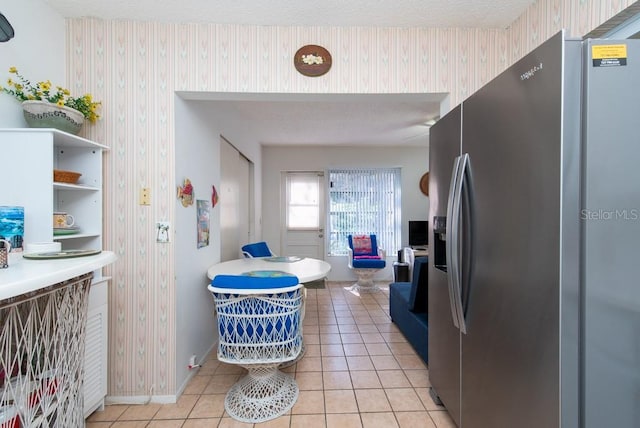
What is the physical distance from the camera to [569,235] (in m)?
0.82

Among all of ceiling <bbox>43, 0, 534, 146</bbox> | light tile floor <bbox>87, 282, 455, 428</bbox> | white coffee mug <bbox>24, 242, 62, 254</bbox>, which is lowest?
light tile floor <bbox>87, 282, 455, 428</bbox>

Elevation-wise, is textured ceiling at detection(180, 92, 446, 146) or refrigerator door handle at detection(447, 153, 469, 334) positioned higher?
textured ceiling at detection(180, 92, 446, 146)

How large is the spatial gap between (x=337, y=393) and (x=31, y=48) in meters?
2.83

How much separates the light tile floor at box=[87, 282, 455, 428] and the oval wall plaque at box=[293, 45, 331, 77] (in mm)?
2185

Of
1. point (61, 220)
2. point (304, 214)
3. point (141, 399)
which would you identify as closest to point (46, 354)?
point (61, 220)

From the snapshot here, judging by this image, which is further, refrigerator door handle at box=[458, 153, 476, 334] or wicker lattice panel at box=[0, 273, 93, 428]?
refrigerator door handle at box=[458, 153, 476, 334]

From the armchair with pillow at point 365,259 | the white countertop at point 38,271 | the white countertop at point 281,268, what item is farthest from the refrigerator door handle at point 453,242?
the armchair with pillow at point 365,259

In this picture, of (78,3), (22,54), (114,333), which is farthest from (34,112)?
(114,333)

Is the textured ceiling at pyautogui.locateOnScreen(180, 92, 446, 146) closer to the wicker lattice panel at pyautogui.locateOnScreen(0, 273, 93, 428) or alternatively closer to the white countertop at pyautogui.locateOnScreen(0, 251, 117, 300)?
the white countertop at pyautogui.locateOnScreen(0, 251, 117, 300)

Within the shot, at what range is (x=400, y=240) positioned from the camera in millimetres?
5250

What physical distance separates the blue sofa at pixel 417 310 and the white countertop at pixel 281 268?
0.80 metres

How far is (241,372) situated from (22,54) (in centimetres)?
246

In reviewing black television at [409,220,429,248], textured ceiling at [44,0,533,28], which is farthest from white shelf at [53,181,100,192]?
black television at [409,220,429,248]

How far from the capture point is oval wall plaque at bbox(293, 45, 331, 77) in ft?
5.98
